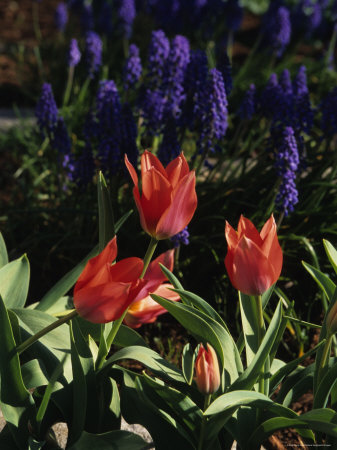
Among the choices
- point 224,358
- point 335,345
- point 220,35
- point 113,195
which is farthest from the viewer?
point 220,35

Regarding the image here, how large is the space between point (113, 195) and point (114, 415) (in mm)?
1320

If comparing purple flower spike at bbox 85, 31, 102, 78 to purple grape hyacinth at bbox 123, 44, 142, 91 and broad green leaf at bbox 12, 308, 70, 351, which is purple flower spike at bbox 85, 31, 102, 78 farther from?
broad green leaf at bbox 12, 308, 70, 351

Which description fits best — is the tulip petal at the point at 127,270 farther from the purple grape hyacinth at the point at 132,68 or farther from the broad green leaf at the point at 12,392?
the purple grape hyacinth at the point at 132,68

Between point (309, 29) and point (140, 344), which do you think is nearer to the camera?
point (140, 344)

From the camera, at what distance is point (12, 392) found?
1.54m

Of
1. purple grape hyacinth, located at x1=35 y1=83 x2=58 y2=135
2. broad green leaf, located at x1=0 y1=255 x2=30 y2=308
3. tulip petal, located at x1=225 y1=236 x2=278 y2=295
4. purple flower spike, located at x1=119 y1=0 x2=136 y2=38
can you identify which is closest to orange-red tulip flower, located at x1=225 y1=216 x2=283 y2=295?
tulip petal, located at x1=225 y1=236 x2=278 y2=295

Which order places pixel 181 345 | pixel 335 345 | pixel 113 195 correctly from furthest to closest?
pixel 113 195
pixel 181 345
pixel 335 345

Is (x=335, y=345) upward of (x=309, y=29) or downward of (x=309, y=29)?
downward

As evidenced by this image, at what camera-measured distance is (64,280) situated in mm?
1980

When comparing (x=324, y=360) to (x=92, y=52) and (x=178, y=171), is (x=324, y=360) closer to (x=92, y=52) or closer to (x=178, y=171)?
(x=178, y=171)

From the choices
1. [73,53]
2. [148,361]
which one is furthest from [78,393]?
[73,53]

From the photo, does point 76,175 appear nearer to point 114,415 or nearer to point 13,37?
point 114,415

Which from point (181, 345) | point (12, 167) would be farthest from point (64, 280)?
point (12, 167)

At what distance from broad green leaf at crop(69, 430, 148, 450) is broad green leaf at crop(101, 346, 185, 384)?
166mm
